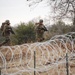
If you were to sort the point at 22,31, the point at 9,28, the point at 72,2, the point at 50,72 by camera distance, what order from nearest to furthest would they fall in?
the point at 50,72
the point at 9,28
the point at 72,2
the point at 22,31

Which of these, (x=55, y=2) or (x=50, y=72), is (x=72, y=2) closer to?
(x=55, y=2)

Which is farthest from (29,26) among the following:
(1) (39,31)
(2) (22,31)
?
(1) (39,31)

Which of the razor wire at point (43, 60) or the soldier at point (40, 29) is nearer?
the razor wire at point (43, 60)

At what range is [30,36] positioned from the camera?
2162 cm

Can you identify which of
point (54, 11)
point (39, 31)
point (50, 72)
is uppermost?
point (54, 11)

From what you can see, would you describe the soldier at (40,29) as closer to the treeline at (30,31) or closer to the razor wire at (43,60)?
the razor wire at (43,60)

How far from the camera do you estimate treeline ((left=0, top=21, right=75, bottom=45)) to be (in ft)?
68.6

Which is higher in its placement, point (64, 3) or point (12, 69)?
point (64, 3)

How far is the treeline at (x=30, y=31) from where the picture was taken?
20.9 meters

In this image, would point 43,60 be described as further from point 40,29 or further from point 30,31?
point 30,31

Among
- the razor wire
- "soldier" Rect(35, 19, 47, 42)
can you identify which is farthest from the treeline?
the razor wire

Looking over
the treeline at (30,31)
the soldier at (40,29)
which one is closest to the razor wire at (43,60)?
the soldier at (40,29)

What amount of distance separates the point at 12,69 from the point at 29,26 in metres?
11.2

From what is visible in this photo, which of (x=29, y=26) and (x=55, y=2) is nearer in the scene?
(x=55, y=2)
